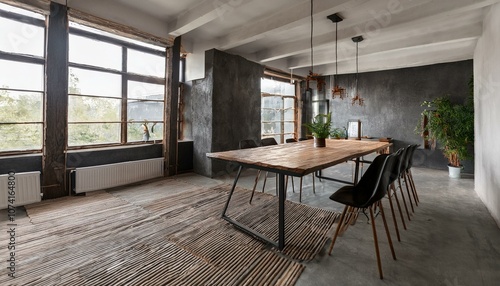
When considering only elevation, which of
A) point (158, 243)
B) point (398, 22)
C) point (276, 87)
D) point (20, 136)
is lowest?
point (158, 243)

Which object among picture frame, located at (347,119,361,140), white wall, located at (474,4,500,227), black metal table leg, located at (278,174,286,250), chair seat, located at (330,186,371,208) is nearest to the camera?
chair seat, located at (330,186,371,208)

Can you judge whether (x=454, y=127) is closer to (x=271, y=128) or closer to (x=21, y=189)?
(x=271, y=128)

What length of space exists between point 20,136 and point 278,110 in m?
6.10

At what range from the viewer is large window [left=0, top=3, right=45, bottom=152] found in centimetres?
329

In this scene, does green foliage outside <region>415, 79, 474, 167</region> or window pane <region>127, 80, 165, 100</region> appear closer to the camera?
window pane <region>127, 80, 165, 100</region>

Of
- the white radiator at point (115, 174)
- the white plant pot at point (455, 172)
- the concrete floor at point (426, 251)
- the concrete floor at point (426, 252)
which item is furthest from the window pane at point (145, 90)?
the white plant pot at point (455, 172)

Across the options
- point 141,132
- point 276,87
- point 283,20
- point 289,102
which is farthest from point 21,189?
point 289,102

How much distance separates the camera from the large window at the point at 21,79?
3287 mm

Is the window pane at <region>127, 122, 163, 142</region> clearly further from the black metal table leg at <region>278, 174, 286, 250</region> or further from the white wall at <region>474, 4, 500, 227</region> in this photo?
the white wall at <region>474, 4, 500, 227</region>

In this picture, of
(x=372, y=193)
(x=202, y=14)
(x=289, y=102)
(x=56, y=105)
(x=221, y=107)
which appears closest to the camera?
(x=372, y=193)

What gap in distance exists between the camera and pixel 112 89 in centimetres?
445

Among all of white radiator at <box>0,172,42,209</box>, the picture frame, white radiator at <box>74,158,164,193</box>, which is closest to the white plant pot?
the picture frame

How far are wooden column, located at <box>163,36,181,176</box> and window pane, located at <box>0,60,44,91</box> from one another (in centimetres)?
208

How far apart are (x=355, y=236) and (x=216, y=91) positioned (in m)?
3.93
